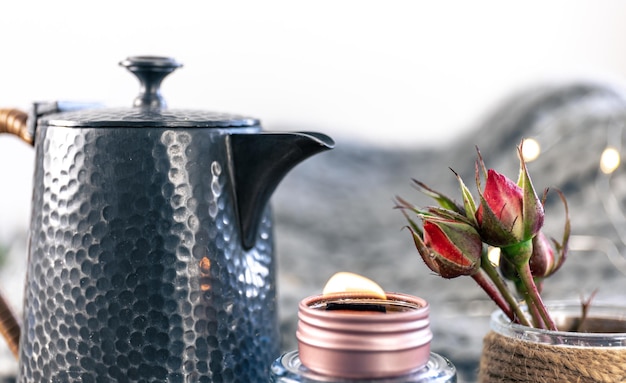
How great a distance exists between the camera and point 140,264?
0.39 metres

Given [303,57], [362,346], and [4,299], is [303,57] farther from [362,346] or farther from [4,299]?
[362,346]

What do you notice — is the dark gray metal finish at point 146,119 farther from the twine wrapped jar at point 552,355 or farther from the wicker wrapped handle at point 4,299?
the twine wrapped jar at point 552,355

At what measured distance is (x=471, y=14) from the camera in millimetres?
1181

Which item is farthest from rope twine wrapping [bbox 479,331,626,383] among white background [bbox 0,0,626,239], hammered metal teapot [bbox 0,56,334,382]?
white background [bbox 0,0,626,239]

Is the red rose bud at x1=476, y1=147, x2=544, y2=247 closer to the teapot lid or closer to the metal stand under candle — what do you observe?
the metal stand under candle

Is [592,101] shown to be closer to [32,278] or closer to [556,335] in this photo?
[556,335]

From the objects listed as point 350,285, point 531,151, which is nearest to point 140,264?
point 350,285

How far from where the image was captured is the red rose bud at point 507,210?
0.34 metres

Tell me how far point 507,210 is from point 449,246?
3 cm

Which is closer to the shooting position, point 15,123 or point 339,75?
point 15,123

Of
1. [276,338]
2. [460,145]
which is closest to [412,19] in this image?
[460,145]

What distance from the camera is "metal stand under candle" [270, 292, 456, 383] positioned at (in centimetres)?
33

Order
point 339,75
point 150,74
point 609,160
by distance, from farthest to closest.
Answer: point 339,75 → point 609,160 → point 150,74

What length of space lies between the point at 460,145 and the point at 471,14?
0.26 meters
